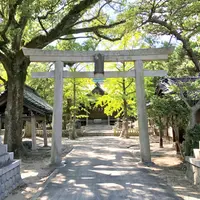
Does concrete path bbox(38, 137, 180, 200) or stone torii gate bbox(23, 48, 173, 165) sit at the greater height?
stone torii gate bbox(23, 48, 173, 165)

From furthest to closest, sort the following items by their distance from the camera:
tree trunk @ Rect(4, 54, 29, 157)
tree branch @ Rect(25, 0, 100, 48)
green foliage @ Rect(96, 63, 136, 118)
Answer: green foliage @ Rect(96, 63, 136, 118)
tree trunk @ Rect(4, 54, 29, 157)
tree branch @ Rect(25, 0, 100, 48)

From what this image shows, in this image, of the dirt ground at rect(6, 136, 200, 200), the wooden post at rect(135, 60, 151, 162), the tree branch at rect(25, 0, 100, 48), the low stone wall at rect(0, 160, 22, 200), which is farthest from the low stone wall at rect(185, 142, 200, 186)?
the tree branch at rect(25, 0, 100, 48)

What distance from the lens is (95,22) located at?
49.3 ft

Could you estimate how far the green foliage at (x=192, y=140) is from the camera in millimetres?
7898

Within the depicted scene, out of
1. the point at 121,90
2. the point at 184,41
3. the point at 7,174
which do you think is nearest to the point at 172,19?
the point at 184,41

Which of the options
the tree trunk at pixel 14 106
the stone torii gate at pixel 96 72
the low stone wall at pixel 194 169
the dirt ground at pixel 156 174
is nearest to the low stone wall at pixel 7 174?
the dirt ground at pixel 156 174

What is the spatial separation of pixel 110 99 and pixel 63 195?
1765cm

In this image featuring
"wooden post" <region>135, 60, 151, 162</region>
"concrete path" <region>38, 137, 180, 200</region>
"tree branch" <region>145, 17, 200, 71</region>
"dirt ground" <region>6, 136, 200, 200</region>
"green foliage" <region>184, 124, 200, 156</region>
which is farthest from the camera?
"wooden post" <region>135, 60, 151, 162</region>

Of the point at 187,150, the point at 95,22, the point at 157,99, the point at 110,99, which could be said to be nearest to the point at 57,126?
the point at 157,99

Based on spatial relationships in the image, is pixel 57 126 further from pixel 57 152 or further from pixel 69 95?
pixel 69 95

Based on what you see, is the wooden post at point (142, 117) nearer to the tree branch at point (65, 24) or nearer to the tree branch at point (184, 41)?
the tree branch at point (184, 41)

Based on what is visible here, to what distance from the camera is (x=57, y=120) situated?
10.0 metres

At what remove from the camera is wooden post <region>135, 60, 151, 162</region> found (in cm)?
990

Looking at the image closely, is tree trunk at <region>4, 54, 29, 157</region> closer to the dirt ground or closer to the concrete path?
the dirt ground
